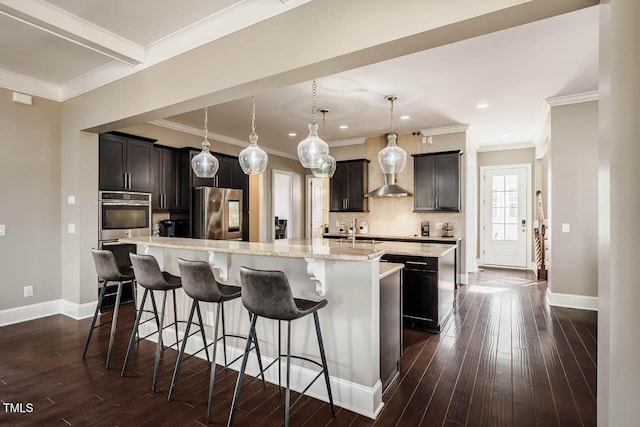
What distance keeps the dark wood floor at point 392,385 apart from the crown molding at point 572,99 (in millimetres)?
2791

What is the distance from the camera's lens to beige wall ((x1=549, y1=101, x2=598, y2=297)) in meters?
4.24

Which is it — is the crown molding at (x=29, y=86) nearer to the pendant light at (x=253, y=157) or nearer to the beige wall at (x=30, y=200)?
the beige wall at (x=30, y=200)

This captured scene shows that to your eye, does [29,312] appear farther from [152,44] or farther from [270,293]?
[270,293]

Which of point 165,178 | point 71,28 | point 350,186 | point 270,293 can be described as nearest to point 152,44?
point 71,28

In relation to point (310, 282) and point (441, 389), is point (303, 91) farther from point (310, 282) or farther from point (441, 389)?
point (441, 389)

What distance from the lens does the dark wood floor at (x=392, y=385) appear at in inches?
81.8

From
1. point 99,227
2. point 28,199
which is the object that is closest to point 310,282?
point 99,227

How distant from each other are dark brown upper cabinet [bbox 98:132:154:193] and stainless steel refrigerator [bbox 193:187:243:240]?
0.78 metres

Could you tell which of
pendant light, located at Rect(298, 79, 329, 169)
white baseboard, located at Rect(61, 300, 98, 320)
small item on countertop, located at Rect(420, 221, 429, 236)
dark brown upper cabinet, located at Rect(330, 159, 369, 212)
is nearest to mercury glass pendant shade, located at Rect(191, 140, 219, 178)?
pendant light, located at Rect(298, 79, 329, 169)

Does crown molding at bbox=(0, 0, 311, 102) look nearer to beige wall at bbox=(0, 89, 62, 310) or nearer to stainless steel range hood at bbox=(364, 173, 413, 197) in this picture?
beige wall at bbox=(0, 89, 62, 310)

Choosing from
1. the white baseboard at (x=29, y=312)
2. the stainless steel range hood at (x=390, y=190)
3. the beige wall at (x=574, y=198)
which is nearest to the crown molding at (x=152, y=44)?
the white baseboard at (x=29, y=312)

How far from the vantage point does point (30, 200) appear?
3914 millimetres

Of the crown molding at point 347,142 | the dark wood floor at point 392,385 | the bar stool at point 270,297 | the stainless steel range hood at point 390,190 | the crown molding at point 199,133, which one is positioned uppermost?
the crown molding at point 347,142

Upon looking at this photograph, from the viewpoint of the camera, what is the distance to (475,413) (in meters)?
2.12
